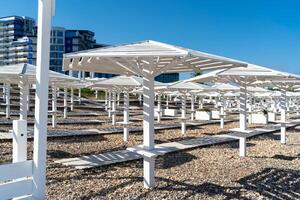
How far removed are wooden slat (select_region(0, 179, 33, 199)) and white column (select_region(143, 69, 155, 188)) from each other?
289cm

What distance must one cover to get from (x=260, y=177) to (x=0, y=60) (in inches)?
2831

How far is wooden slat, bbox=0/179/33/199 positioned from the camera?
3082 mm

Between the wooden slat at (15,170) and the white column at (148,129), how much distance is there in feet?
9.61

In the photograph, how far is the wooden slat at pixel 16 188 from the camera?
10.1 ft

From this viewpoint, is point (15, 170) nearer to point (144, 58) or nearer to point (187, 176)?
point (144, 58)

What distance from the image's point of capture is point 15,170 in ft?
10.3

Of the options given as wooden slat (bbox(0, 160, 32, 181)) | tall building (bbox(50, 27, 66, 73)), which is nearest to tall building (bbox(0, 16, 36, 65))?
tall building (bbox(50, 27, 66, 73))

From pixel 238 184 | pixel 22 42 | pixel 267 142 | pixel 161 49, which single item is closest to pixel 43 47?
pixel 161 49

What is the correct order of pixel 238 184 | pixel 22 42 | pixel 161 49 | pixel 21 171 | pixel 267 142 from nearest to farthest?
pixel 21 171 < pixel 161 49 < pixel 238 184 < pixel 267 142 < pixel 22 42

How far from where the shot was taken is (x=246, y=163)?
27.7 ft

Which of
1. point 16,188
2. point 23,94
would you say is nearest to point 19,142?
point 16,188

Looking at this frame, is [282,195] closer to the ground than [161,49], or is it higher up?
closer to the ground

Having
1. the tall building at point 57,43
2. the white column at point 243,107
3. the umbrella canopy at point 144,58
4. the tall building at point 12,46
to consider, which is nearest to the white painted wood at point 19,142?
the umbrella canopy at point 144,58

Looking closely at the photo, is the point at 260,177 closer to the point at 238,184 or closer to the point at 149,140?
the point at 238,184
